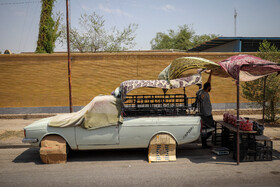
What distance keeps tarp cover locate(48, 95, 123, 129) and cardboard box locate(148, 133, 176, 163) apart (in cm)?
112

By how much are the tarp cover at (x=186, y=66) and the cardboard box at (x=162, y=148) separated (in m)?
1.69

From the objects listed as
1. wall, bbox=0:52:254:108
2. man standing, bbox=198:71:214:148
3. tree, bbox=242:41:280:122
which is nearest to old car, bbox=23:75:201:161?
man standing, bbox=198:71:214:148

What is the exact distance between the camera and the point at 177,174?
212 inches

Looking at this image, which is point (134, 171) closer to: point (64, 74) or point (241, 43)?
point (64, 74)

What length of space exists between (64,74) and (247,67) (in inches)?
385

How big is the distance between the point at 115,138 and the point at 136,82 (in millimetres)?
1586

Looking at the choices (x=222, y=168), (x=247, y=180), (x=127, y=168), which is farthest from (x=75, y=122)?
(x=247, y=180)

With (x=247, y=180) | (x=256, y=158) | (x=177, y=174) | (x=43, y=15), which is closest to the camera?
(x=247, y=180)

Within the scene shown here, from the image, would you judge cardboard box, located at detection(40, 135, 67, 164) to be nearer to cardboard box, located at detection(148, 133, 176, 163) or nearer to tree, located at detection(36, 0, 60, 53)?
cardboard box, located at detection(148, 133, 176, 163)

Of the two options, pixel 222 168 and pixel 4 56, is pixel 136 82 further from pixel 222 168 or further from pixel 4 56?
pixel 4 56

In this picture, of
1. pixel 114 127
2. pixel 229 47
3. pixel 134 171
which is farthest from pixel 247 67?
pixel 229 47

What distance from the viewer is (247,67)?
20.6ft

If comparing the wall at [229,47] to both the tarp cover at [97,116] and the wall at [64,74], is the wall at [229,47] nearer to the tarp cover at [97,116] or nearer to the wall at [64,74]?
the wall at [64,74]

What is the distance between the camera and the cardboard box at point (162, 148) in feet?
20.5
